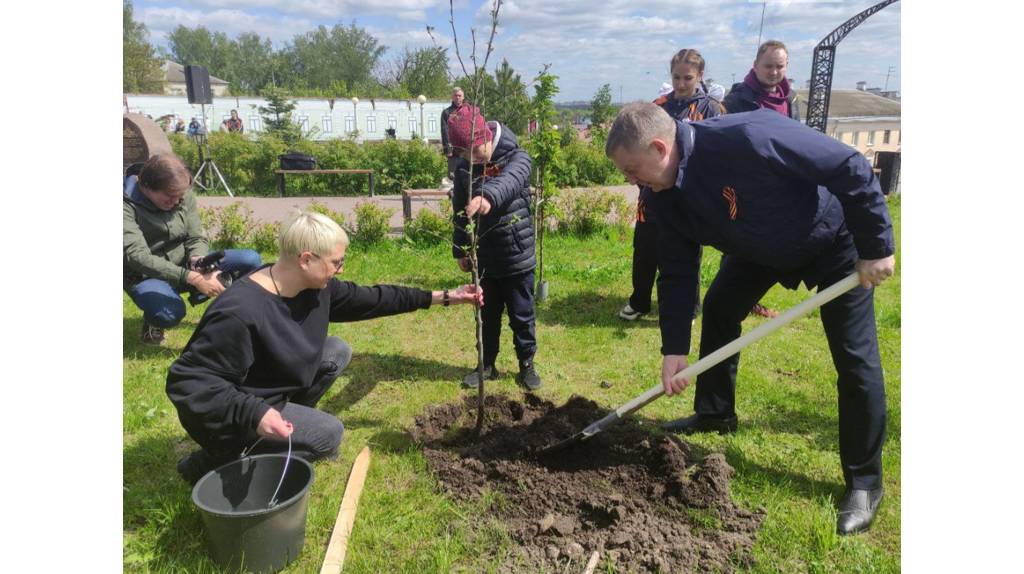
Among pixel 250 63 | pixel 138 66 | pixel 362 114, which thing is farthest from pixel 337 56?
pixel 362 114

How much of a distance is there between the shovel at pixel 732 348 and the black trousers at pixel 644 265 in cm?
238

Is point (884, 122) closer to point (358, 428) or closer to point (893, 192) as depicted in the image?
point (893, 192)

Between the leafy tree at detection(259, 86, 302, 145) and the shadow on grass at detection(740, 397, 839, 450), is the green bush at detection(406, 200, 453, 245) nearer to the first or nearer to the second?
the shadow on grass at detection(740, 397, 839, 450)

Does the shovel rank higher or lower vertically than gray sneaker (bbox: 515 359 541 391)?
higher

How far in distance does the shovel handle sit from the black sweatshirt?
1669 mm

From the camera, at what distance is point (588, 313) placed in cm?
608

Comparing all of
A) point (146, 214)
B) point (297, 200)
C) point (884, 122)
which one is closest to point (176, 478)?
point (146, 214)

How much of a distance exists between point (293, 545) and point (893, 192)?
17.3 meters

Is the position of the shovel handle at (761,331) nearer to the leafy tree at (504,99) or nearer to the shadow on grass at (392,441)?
the shadow on grass at (392,441)

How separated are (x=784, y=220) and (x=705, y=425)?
153 cm

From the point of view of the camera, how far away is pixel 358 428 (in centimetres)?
385

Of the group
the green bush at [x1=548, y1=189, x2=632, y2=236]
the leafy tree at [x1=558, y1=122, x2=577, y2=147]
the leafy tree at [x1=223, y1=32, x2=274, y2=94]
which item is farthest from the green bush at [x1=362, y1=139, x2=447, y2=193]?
the leafy tree at [x1=223, y1=32, x2=274, y2=94]

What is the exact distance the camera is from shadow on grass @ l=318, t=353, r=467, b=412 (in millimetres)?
4371

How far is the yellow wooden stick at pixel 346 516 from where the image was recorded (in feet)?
8.53
